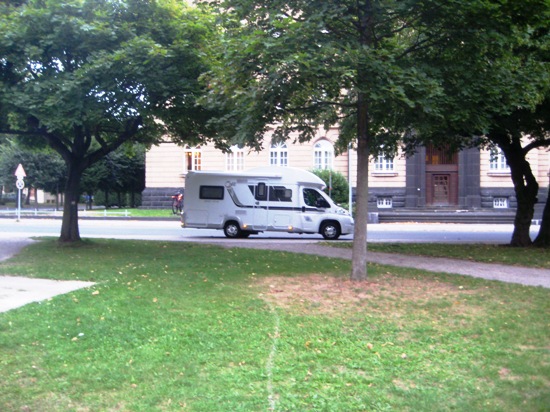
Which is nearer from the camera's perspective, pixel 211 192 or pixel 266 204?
pixel 266 204

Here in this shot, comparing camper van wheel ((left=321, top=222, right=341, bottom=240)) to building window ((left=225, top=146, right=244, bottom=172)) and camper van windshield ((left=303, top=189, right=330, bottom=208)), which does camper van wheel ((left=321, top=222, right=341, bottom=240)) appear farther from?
building window ((left=225, top=146, right=244, bottom=172))

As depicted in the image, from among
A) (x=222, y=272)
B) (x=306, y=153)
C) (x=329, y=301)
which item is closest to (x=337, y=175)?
(x=306, y=153)

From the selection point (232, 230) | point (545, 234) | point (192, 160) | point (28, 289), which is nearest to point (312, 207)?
point (232, 230)

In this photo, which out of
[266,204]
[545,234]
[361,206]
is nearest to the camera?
[361,206]

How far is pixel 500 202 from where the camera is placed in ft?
127

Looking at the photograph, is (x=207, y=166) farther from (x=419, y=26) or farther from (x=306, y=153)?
(x=419, y=26)

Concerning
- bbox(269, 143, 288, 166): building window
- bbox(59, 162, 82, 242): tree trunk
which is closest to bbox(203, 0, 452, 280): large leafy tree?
bbox(59, 162, 82, 242): tree trunk

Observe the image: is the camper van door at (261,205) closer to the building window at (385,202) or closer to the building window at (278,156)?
the building window at (278,156)

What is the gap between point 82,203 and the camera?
6353 centimetres

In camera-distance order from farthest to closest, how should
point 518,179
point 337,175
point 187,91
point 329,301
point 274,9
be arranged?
point 337,175
point 518,179
point 187,91
point 274,9
point 329,301

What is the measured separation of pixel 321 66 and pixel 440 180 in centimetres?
3354

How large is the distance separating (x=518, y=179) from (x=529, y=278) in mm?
7347

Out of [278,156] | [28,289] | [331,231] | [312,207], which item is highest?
[278,156]

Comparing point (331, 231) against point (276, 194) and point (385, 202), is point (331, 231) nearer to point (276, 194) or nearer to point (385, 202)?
point (276, 194)
